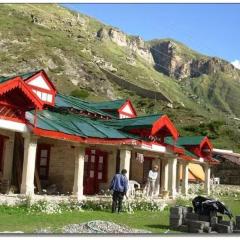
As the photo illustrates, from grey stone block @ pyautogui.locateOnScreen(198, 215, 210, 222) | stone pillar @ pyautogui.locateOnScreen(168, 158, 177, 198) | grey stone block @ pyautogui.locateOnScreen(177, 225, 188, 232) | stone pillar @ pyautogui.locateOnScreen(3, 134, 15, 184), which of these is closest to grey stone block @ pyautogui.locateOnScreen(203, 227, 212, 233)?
grey stone block @ pyautogui.locateOnScreen(177, 225, 188, 232)

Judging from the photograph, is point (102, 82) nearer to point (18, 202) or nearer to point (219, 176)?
point (219, 176)

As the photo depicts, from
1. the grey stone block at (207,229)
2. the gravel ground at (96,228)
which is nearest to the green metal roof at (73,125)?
the gravel ground at (96,228)

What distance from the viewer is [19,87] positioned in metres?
18.6

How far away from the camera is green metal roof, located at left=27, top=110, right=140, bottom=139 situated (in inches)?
814

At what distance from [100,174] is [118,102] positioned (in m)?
6.05

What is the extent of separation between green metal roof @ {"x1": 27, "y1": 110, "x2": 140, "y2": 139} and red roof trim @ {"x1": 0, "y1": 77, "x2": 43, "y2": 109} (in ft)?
3.47

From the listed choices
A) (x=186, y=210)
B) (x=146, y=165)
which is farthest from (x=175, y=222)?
(x=146, y=165)

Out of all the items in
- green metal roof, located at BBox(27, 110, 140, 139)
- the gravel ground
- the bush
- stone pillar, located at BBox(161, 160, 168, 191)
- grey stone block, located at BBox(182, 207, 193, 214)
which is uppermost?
the bush

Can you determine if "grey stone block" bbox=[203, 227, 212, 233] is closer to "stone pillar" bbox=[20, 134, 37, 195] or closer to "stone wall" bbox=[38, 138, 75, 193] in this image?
"stone pillar" bbox=[20, 134, 37, 195]

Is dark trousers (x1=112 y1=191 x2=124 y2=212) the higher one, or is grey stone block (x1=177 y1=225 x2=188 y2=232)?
dark trousers (x1=112 y1=191 x2=124 y2=212)

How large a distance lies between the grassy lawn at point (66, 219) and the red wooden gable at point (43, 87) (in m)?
7.15

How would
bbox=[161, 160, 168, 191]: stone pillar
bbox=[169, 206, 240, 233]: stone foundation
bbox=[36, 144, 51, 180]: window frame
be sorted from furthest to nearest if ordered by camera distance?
1. bbox=[161, 160, 168, 191]: stone pillar
2. bbox=[36, 144, 51, 180]: window frame
3. bbox=[169, 206, 240, 233]: stone foundation

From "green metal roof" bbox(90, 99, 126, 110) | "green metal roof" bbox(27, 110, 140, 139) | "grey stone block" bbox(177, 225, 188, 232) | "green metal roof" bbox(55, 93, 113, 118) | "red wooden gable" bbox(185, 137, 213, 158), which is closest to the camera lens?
"grey stone block" bbox(177, 225, 188, 232)

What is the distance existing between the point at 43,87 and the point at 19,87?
17.6ft
